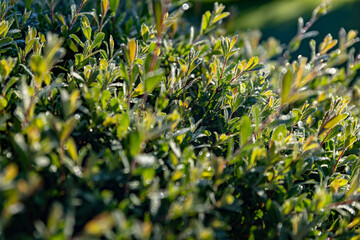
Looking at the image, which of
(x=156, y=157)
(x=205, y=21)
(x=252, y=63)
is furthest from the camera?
(x=205, y=21)

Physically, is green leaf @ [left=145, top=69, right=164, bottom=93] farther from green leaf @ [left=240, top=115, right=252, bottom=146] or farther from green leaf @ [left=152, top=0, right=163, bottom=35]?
green leaf @ [left=240, top=115, right=252, bottom=146]

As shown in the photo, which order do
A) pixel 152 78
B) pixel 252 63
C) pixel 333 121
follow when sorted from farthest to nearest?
1. pixel 252 63
2. pixel 333 121
3. pixel 152 78

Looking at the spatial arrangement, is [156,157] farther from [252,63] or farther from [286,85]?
[252,63]

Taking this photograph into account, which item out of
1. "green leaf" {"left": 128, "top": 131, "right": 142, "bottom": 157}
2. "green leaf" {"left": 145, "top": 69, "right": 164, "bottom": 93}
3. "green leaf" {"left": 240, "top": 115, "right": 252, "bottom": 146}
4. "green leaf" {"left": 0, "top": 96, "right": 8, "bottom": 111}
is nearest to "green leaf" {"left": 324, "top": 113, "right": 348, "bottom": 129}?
"green leaf" {"left": 240, "top": 115, "right": 252, "bottom": 146}

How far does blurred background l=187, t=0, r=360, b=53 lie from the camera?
23.2 ft

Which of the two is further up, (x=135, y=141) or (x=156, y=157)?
(x=135, y=141)

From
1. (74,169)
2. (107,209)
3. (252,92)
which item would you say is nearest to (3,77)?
(74,169)

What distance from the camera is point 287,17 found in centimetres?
758

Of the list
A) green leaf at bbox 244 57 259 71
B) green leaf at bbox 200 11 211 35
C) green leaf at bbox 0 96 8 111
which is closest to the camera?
green leaf at bbox 0 96 8 111

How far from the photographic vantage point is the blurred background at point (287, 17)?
7074mm

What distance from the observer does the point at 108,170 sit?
1381mm

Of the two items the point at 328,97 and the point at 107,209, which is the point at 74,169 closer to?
the point at 107,209

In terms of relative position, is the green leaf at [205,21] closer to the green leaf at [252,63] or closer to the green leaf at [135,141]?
the green leaf at [252,63]

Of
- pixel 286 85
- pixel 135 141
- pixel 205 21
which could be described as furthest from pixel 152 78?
pixel 205 21
